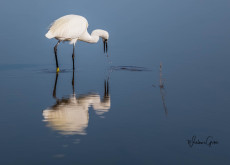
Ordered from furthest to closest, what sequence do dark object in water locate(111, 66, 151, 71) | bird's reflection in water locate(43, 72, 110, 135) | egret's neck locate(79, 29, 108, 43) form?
1. egret's neck locate(79, 29, 108, 43)
2. dark object in water locate(111, 66, 151, 71)
3. bird's reflection in water locate(43, 72, 110, 135)

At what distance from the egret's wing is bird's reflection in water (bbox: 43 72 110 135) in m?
4.31

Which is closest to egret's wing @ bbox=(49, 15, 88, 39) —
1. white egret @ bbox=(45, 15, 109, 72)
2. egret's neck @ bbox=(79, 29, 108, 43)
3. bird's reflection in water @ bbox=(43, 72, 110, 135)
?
white egret @ bbox=(45, 15, 109, 72)

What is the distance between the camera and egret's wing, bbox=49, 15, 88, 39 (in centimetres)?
1411

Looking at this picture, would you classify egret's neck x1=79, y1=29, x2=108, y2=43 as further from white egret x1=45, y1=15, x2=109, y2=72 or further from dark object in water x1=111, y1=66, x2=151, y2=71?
dark object in water x1=111, y1=66, x2=151, y2=71

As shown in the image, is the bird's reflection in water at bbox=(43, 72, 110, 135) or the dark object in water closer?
the bird's reflection in water at bbox=(43, 72, 110, 135)

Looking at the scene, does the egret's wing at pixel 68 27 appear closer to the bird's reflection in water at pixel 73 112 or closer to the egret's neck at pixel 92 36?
the egret's neck at pixel 92 36

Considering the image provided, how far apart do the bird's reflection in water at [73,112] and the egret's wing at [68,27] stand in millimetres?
4307

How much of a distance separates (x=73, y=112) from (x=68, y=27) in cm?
664

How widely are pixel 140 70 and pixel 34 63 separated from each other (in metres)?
4.77

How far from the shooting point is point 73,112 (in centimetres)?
792

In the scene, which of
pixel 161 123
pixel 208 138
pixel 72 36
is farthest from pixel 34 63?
pixel 208 138

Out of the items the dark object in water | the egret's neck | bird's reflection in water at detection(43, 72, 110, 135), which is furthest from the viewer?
A: the egret's neck

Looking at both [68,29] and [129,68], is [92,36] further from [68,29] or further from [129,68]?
[129,68]

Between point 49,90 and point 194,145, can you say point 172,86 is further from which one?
point 194,145
